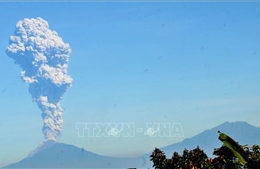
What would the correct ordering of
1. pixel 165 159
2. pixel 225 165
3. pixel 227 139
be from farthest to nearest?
pixel 165 159, pixel 225 165, pixel 227 139

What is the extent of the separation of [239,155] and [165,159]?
5221 millimetres

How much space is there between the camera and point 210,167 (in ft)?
73.0

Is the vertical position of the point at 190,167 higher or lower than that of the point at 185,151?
lower

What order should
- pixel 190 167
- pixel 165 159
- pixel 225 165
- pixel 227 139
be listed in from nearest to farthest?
pixel 227 139, pixel 190 167, pixel 225 165, pixel 165 159

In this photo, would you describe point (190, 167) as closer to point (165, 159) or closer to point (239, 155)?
point (239, 155)

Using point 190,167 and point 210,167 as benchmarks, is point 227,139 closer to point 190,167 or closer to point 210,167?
point 190,167

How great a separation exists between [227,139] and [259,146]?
4.67 metres

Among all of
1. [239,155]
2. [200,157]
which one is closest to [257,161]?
[239,155]

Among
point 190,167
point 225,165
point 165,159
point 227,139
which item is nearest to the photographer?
point 227,139

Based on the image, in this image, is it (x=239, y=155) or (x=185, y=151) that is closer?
(x=239, y=155)

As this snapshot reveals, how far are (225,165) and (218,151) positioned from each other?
4.88ft

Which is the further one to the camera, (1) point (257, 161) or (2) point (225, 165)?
(2) point (225, 165)

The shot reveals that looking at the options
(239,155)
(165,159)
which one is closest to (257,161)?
(239,155)

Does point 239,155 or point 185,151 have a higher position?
point 185,151
